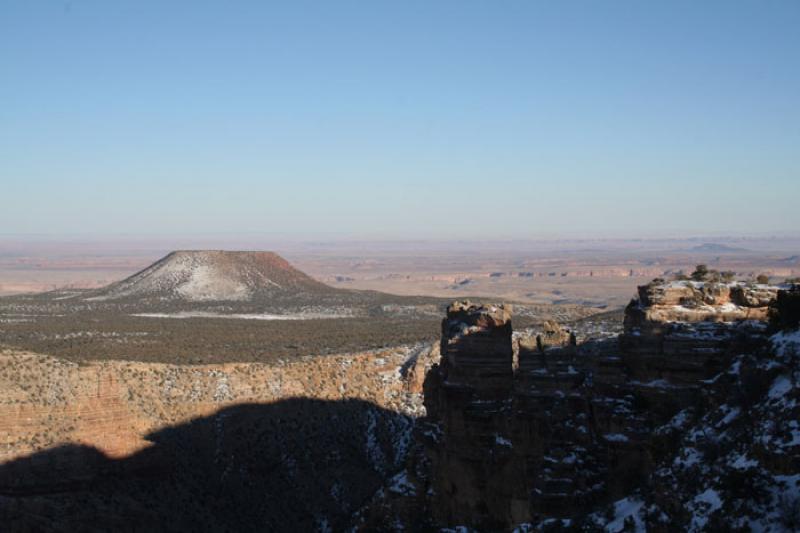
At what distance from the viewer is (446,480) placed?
23.7m

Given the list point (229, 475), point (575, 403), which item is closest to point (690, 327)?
point (575, 403)

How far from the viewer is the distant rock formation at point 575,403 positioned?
17.6 m

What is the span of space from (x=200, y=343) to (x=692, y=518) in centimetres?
4832

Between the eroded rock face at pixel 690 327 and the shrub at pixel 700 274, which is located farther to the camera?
the shrub at pixel 700 274

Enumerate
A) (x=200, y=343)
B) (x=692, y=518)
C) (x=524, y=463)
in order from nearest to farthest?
(x=692, y=518), (x=524, y=463), (x=200, y=343)

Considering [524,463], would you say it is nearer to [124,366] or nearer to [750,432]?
[750,432]

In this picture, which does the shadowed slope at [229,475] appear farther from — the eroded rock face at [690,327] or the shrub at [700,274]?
the eroded rock face at [690,327]

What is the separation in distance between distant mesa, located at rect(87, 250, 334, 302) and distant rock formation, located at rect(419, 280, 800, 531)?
75008 millimetres

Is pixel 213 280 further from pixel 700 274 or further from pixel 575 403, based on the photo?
pixel 575 403

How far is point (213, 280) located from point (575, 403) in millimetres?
89120

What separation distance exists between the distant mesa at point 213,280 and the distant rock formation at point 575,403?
7501cm

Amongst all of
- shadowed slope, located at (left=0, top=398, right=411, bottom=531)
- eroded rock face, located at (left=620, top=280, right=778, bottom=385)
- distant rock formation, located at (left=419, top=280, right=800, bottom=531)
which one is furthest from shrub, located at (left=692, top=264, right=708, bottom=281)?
shadowed slope, located at (left=0, top=398, right=411, bottom=531)

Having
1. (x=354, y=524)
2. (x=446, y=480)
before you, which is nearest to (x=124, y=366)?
(x=354, y=524)

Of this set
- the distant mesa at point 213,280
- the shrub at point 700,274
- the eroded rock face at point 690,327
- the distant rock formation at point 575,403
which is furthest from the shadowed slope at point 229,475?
the distant mesa at point 213,280
